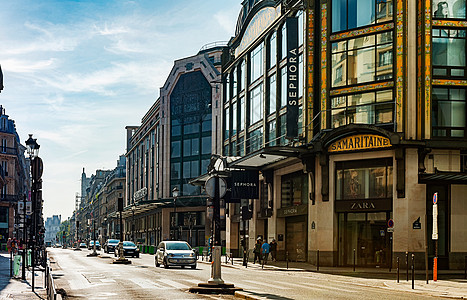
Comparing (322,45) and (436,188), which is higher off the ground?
(322,45)

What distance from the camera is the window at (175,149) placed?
93.6 m

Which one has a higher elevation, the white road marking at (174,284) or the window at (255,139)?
the window at (255,139)

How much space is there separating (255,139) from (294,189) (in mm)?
8436

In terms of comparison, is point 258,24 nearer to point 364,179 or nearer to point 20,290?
point 364,179

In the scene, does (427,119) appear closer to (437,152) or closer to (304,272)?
(437,152)

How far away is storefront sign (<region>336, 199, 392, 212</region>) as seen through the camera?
38344 mm

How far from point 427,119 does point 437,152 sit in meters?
1.88

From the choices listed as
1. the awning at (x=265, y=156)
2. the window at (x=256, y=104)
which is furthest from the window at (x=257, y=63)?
the awning at (x=265, y=156)

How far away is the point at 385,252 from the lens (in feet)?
129

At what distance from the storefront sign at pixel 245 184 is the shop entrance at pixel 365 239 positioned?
39.2 ft

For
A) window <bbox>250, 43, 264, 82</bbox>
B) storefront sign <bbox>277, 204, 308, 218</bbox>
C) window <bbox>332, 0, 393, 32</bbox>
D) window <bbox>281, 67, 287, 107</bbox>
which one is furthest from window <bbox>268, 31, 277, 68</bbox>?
storefront sign <bbox>277, 204, 308, 218</bbox>

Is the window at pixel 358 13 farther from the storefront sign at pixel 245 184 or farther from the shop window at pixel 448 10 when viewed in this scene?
the storefront sign at pixel 245 184

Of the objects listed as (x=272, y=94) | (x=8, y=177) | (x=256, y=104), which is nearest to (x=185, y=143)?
(x=8, y=177)

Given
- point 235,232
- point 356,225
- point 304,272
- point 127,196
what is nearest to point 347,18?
point 356,225
